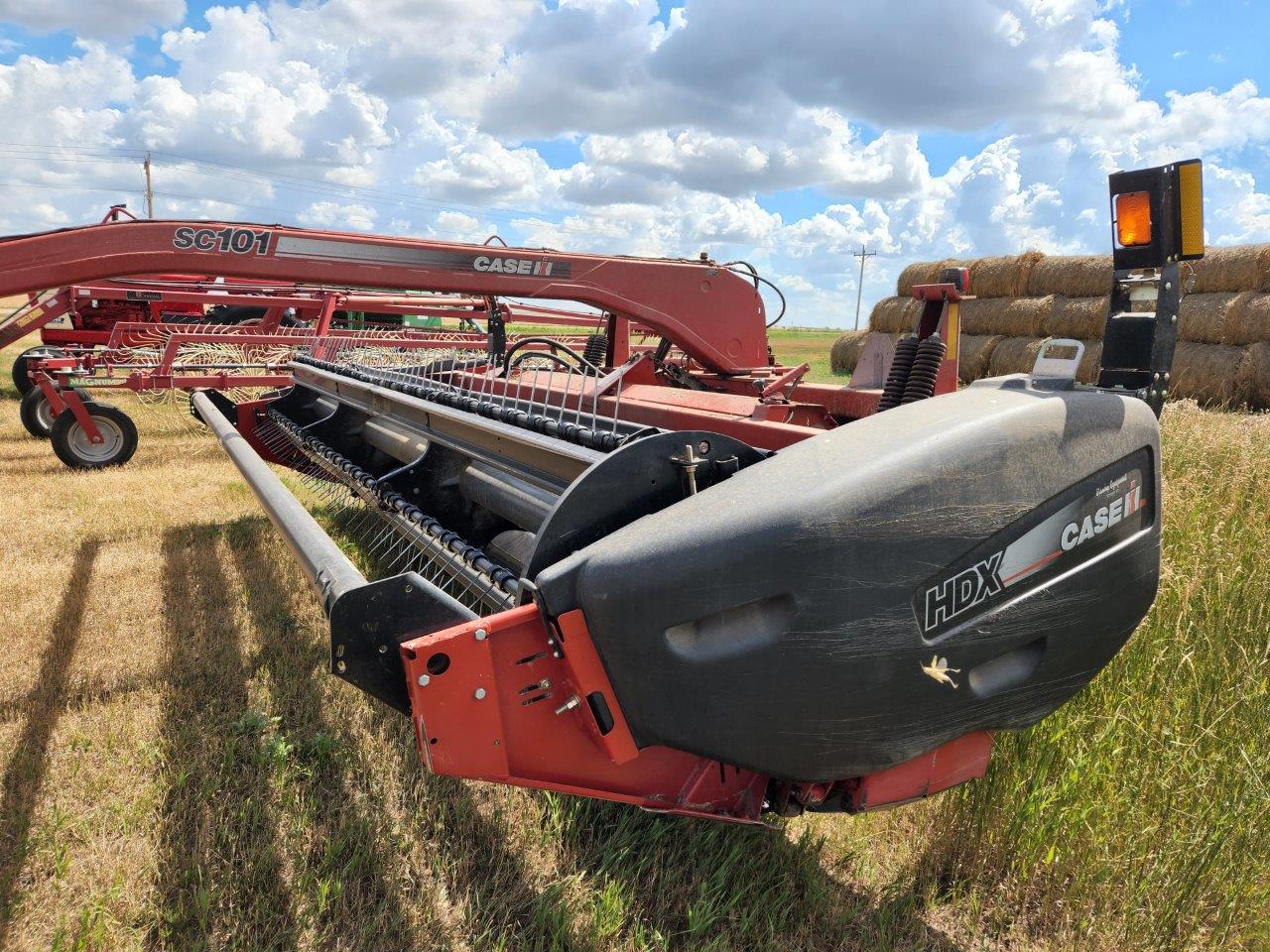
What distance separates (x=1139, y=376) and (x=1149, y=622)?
102cm

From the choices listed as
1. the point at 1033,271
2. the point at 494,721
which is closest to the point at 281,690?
the point at 494,721

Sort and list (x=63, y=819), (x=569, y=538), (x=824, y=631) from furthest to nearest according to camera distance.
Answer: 1. (x=63, y=819)
2. (x=569, y=538)
3. (x=824, y=631)

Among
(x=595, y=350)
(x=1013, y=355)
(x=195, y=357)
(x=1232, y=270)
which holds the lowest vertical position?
(x=1013, y=355)


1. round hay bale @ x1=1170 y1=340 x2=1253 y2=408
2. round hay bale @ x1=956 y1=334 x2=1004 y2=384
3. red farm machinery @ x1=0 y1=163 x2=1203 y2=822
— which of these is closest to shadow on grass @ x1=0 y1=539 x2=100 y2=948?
red farm machinery @ x1=0 y1=163 x2=1203 y2=822

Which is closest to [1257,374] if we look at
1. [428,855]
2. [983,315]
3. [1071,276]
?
[1071,276]

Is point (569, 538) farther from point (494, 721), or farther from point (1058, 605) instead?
point (1058, 605)

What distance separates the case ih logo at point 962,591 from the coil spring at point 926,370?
1258 millimetres

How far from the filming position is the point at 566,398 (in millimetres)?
3088

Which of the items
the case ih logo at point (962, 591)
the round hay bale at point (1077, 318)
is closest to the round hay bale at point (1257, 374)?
the round hay bale at point (1077, 318)

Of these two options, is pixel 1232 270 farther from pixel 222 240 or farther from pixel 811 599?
pixel 811 599

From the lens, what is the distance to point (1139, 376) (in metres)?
2.08

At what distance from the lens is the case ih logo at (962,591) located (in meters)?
1.62

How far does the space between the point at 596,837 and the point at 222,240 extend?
227 centimetres

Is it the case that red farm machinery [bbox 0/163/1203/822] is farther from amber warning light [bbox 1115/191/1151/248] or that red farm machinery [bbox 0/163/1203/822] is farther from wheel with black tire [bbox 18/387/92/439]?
wheel with black tire [bbox 18/387/92/439]
